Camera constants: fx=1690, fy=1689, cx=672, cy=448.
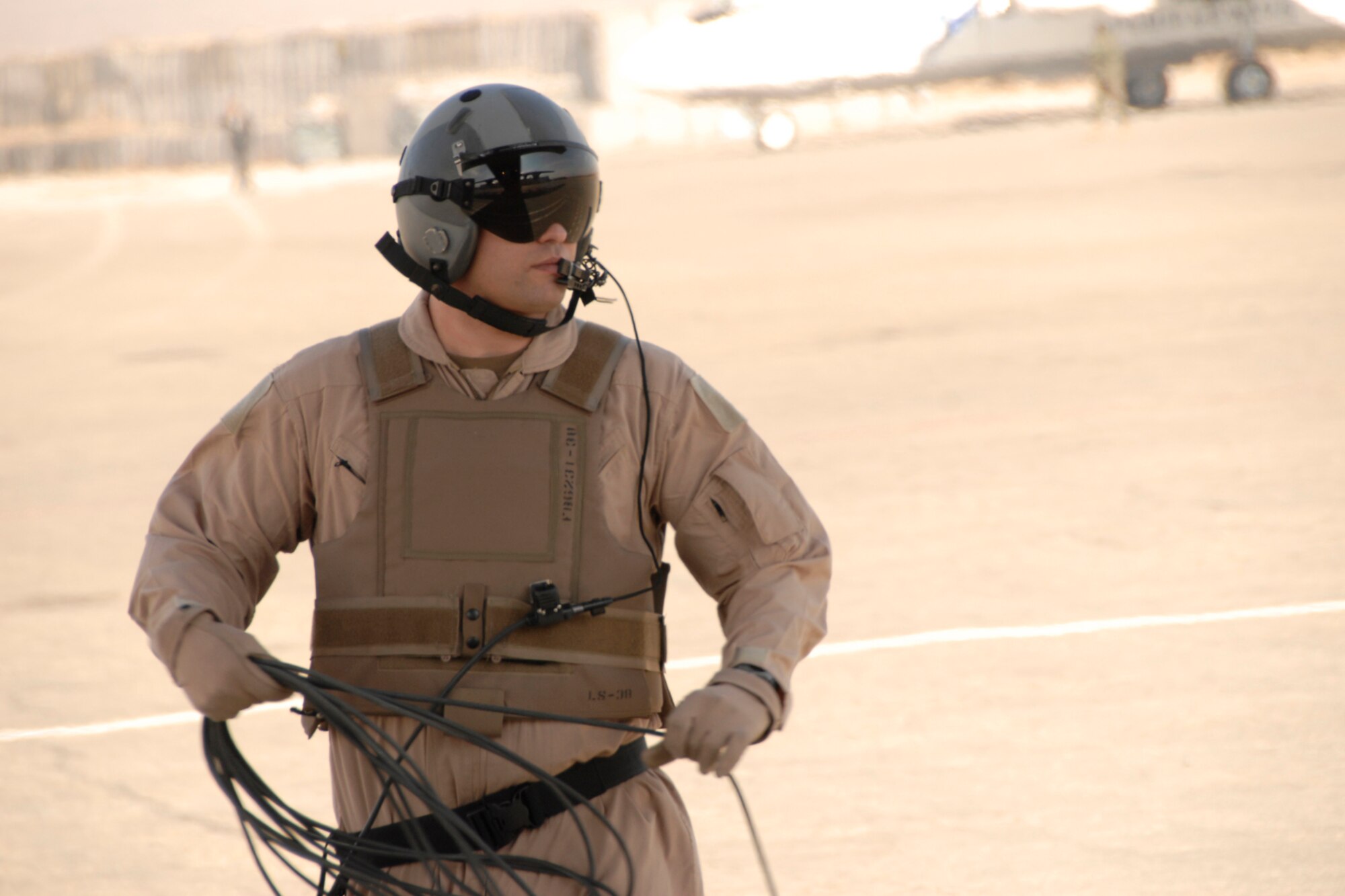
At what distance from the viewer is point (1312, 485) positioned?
9.26 m

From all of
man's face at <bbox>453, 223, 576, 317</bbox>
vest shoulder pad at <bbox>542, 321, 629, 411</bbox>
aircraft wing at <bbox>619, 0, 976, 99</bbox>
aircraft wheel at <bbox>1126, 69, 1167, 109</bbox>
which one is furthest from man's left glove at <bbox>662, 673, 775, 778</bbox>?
aircraft wheel at <bbox>1126, 69, 1167, 109</bbox>

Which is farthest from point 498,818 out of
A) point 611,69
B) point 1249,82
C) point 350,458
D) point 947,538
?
point 611,69

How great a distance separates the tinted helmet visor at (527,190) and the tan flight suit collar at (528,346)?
0.17 metres

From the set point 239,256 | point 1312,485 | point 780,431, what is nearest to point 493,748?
point 1312,485

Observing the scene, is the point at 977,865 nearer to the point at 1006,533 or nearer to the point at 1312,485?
the point at 1006,533

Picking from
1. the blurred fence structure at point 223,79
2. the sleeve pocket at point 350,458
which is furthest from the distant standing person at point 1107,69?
the blurred fence structure at point 223,79

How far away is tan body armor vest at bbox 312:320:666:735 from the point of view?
2.95 metres

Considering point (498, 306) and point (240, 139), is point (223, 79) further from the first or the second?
point (498, 306)

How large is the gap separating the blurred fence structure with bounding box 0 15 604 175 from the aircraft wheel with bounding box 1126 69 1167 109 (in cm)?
3681

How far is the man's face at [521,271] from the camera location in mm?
3064

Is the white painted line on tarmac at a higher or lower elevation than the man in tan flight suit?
lower

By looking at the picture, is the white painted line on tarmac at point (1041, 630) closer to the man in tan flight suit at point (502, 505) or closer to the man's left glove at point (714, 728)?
the man in tan flight suit at point (502, 505)

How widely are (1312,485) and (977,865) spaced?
509cm

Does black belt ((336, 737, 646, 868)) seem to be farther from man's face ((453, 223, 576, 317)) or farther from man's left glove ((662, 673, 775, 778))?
man's face ((453, 223, 576, 317))
